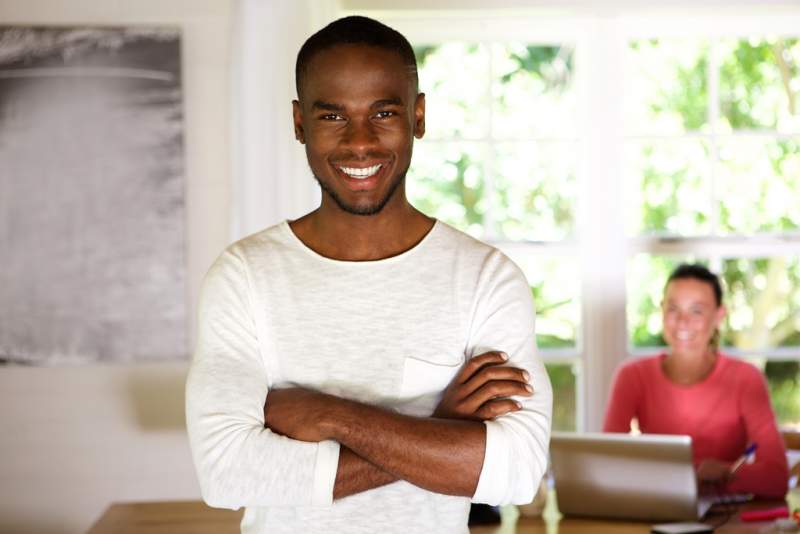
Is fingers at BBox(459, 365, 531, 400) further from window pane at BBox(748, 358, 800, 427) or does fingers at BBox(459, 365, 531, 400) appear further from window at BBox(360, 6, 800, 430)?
window pane at BBox(748, 358, 800, 427)

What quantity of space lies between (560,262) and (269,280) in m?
2.62

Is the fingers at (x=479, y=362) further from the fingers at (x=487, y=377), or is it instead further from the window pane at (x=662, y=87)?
the window pane at (x=662, y=87)

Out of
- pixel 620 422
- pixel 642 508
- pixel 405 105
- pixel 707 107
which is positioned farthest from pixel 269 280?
pixel 707 107

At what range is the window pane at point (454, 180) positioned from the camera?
3934 millimetres

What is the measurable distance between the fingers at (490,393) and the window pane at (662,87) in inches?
105

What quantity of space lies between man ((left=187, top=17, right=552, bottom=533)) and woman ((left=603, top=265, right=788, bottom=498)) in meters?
1.93

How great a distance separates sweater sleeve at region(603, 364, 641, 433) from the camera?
3.31m

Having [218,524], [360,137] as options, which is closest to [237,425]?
[360,137]

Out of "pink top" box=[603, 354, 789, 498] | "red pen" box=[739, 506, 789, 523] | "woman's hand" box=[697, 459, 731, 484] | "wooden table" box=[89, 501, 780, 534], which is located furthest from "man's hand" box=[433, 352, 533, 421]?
"pink top" box=[603, 354, 789, 498]

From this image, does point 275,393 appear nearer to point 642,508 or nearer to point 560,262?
point 642,508

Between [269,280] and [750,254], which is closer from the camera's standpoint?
[269,280]

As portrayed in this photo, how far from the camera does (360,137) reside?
142 centimetres

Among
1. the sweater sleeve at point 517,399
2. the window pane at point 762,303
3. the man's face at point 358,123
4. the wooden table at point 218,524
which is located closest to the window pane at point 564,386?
the window pane at point 762,303

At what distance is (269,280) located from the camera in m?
1.46
